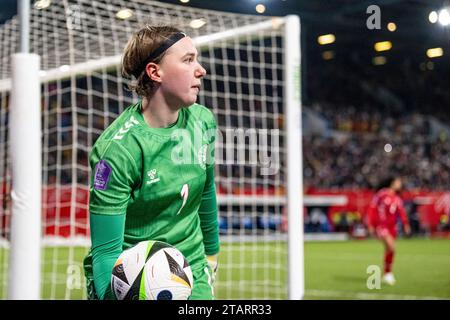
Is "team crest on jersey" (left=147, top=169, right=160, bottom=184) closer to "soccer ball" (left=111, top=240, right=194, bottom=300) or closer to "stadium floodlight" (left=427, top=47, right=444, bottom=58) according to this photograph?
"soccer ball" (left=111, top=240, right=194, bottom=300)

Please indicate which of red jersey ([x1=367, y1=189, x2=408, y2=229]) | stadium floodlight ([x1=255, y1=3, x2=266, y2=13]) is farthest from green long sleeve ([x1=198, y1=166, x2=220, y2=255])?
stadium floodlight ([x1=255, y1=3, x2=266, y2=13])

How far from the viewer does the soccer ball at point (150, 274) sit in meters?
2.82

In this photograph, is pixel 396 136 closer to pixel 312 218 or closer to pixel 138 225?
pixel 312 218

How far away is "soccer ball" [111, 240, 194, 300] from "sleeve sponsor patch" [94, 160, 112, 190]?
0.88 feet

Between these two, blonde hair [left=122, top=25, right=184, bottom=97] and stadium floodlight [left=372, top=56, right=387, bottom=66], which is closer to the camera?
blonde hair [left=122, top=25, right=184, bottom=97]

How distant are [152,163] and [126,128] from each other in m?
0.17

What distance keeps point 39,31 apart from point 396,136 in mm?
24887

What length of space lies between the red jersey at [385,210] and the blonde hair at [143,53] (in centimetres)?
866

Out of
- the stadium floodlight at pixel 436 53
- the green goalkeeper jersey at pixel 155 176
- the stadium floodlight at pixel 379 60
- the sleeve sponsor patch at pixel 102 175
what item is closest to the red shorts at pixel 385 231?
the stadium floodlight at pixel 436 53

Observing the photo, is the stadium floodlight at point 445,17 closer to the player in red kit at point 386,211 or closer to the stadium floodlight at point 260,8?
the player in red kit at point 386,211

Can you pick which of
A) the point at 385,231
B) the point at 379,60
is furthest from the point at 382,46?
the point at 385,231

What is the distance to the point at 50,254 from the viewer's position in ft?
46.7

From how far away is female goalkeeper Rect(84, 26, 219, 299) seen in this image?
285 centimetres

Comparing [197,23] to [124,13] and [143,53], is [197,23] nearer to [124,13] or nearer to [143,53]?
[124,13]
